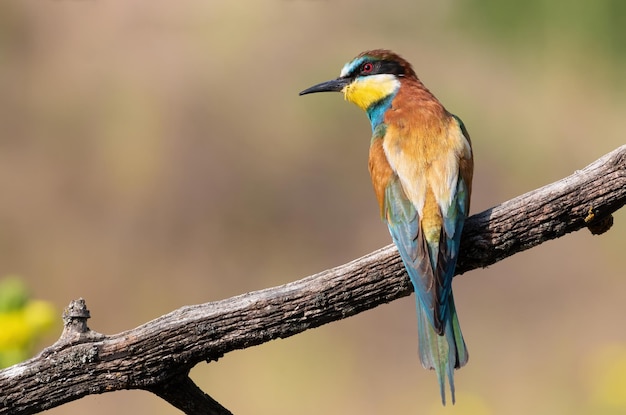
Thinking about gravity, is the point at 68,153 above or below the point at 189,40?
below

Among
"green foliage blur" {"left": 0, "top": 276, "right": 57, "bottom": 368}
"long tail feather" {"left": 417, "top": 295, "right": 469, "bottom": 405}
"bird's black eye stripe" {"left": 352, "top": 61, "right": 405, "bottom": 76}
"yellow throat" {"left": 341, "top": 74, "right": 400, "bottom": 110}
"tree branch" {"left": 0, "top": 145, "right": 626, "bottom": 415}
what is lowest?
"long tail feather" {"left": 417, "top": 295, "right": 469, "bottom": 405}

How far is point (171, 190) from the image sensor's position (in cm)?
383

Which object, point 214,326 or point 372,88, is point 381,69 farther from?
point 214,326

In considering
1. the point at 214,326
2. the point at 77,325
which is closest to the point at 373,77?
the point at 214,326

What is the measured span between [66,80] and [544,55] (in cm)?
218

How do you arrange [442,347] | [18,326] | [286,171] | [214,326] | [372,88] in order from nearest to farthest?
[214,326] < [442,347] < [18,326] < [372,88] < [286,171]

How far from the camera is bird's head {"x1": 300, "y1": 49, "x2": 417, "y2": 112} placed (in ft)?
7.36

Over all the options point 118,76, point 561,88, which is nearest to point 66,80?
point 118,76

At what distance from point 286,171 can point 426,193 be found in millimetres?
2049

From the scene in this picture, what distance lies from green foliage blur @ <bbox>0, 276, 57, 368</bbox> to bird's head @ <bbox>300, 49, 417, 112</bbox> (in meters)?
0.90

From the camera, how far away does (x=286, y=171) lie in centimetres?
387

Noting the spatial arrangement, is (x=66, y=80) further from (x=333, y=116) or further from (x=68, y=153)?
(x=333, y=116)

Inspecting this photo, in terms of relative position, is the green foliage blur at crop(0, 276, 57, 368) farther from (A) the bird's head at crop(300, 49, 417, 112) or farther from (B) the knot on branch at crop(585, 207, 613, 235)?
(B) the knot on branch at crop(585, 207, 613, 235)

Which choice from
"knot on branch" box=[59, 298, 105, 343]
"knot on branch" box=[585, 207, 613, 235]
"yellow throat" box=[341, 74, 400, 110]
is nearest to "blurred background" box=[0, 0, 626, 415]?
"yellow throat" box=[341, 74, 400, 110]
